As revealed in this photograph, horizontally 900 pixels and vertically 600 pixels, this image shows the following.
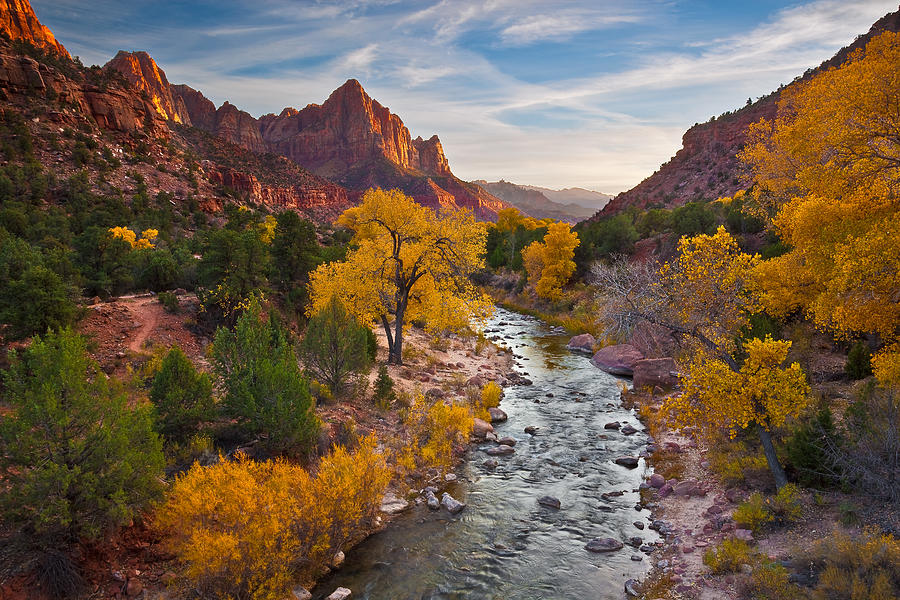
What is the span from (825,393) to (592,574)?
10.9 metres

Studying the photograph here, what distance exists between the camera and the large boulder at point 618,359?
26734mm

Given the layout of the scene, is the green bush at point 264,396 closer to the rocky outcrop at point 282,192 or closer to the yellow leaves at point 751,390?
the yellow leaves at point 751,390

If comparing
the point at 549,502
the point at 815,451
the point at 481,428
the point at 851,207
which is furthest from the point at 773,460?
the point at 481,428

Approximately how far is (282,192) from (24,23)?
49.4 meters

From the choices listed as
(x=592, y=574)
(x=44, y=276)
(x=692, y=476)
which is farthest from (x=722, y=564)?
(x=44, y=276)

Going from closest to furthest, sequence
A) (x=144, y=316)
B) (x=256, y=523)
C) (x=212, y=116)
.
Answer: (x=256, y=523) → (x=144, y=316) → (x=212, y=116)

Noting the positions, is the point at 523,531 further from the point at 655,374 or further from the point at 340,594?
the point at 655,374

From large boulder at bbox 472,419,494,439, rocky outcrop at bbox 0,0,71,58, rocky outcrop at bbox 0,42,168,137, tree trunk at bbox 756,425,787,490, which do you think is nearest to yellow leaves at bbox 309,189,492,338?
large boulder at bbox 472,419,494,439

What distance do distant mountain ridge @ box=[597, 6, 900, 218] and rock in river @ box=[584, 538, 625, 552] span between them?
77214 mm

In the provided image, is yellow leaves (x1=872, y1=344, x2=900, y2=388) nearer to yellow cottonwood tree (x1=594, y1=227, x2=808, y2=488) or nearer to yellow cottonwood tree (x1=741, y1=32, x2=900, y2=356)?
yellow cottonwood tree (x1=741, y1=32, x2=900, y2=356)

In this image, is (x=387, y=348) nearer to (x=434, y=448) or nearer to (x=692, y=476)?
Answer: (x=434, y=448)

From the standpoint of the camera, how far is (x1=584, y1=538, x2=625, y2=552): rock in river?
1095 centimetres

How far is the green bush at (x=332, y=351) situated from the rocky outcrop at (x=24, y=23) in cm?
8924

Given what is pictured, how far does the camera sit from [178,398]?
39.5ft
